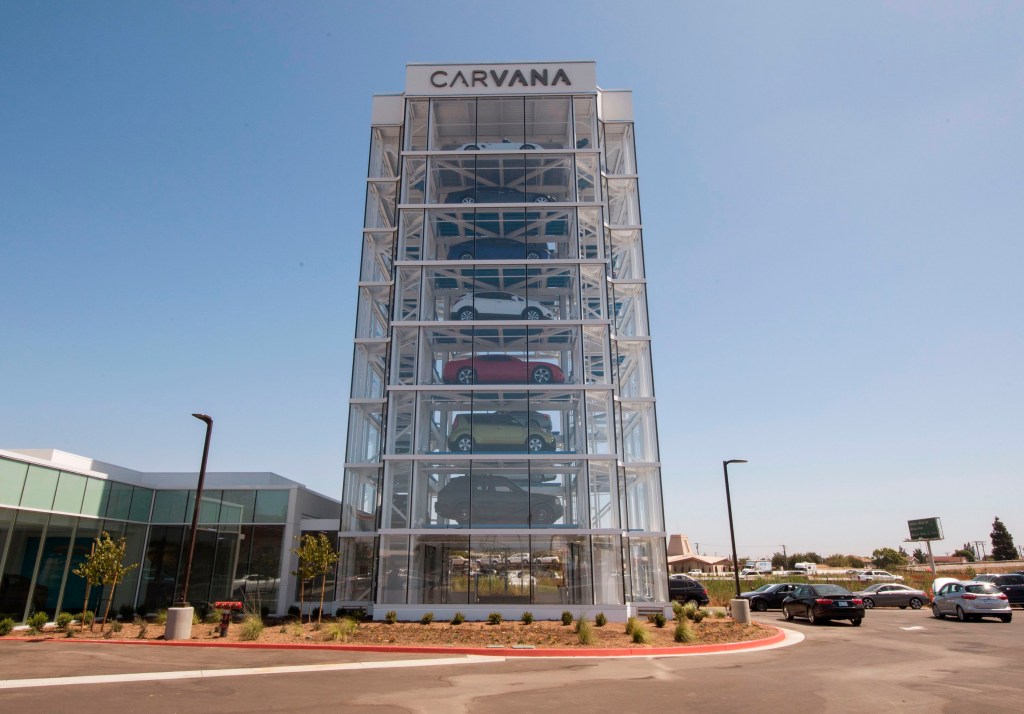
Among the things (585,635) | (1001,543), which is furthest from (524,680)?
(1001,543)

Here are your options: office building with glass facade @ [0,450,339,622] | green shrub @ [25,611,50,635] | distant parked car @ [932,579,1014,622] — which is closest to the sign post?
A: distant parked car @ [932,579,1014,622]

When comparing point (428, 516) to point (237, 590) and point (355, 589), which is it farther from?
point (237, 590)

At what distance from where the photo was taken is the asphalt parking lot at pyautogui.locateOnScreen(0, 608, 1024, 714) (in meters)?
10.5

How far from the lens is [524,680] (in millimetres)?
13047

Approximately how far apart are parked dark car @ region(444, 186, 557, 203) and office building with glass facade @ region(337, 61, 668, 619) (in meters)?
0.10

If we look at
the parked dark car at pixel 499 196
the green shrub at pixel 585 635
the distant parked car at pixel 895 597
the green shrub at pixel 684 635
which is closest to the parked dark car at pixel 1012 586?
the distant parked car at pixel 895 597

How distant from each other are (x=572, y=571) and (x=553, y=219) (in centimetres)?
1709

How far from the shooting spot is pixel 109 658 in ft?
51.5

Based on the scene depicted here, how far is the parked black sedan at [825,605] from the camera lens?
24.9m

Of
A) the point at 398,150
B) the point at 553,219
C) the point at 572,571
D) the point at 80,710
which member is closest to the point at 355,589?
the point at 572,571

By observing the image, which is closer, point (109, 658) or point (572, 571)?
point (109, 658)

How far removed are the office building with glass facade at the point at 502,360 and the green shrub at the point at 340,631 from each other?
4.34 meters

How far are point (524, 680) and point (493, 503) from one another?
45.3ft

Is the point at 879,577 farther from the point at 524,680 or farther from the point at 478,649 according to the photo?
the point at 524,680
